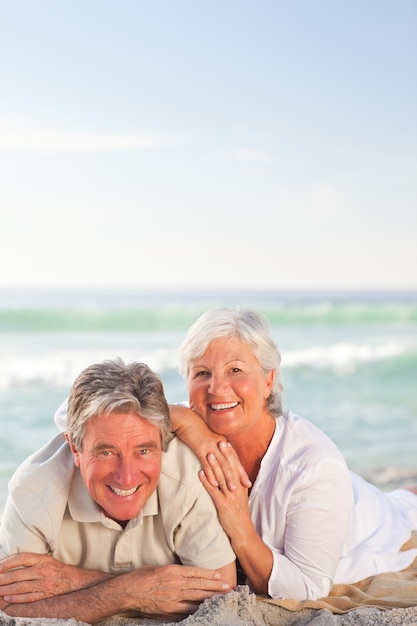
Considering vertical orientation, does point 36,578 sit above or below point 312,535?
below

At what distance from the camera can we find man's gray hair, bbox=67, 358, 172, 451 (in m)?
2.91

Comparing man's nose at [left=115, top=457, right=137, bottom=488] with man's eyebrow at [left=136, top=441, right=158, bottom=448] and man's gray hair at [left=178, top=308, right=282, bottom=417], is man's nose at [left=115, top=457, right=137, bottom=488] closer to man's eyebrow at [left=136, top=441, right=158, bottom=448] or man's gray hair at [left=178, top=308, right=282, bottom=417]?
man's eyebrow at [left=136, top=441, right=158, bottom=448]

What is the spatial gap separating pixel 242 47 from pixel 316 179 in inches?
384

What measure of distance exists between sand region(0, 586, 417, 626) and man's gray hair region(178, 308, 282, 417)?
97 cm

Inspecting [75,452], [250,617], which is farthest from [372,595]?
[75,452]

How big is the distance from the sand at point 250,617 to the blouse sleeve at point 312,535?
86 mm

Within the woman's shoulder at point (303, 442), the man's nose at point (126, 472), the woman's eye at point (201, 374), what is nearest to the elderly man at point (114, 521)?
the man's nose at point (126, 472)

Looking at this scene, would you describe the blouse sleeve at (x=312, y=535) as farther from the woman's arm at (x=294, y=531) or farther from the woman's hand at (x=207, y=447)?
the woman's hand at (x=207, y=447)

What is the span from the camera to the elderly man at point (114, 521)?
2.95 metres

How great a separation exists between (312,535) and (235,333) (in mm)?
910

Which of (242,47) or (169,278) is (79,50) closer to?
(242,47)

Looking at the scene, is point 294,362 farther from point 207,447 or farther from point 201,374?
point 207,447

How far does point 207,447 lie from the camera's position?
3.23m

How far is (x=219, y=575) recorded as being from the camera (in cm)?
311
